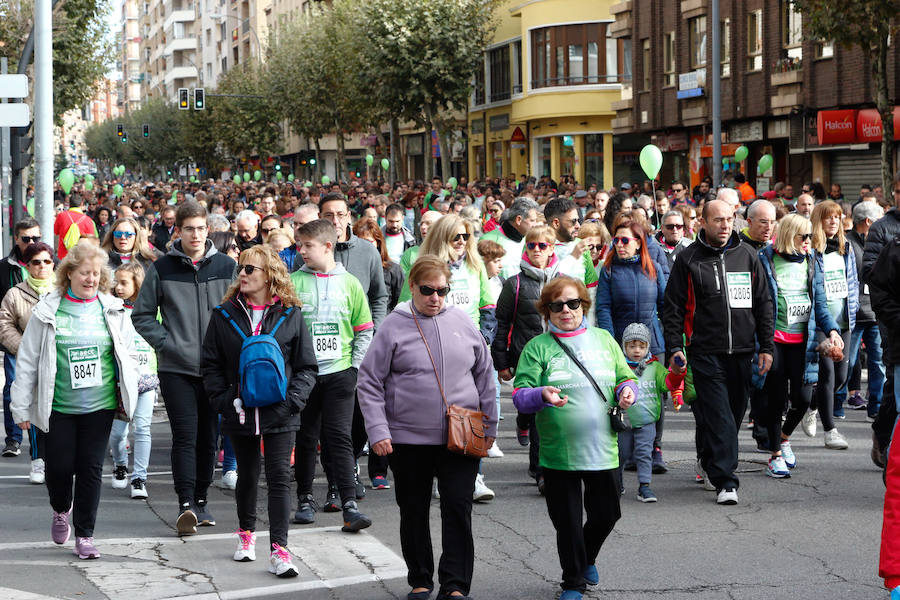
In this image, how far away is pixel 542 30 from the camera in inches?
2002

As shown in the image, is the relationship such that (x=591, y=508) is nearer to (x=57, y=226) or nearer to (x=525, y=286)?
(x=525, y=286)

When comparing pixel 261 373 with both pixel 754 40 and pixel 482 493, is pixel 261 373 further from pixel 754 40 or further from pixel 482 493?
pixel 754 40

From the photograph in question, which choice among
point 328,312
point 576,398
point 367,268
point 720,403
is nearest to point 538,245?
point 367,268

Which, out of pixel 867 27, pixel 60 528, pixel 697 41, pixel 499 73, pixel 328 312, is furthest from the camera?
pixel 499 73

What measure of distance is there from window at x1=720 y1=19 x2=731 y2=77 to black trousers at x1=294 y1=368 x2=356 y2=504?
30.6 meters

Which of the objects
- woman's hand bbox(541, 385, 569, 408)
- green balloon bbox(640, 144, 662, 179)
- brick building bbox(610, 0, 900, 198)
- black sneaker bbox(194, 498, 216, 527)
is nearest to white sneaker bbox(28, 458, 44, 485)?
black sneaker bbox(194, 498, 216, 527)

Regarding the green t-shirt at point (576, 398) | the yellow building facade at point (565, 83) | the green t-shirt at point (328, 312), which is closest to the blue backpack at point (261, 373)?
the green t-shirt at point (328, 312)

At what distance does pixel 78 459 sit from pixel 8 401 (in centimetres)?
347

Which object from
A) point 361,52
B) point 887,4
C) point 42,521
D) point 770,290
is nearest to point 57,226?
point 42,521

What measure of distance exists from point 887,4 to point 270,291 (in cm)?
1821

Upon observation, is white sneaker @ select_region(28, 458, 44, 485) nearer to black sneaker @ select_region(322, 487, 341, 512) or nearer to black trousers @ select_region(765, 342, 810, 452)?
black sneaker @ select_region(322, 487, 341, 512)

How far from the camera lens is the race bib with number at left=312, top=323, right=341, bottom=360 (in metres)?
8.14

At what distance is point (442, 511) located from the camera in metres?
6.38

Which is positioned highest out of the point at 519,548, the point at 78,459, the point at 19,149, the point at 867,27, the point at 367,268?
the point at 867,27
